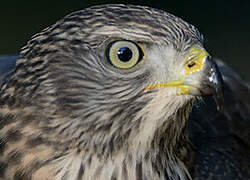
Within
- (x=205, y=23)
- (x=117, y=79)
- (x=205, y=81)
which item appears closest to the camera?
(x=205, y=81)

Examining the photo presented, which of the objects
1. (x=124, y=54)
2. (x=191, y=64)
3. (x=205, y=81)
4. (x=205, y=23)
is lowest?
(x=205, y=81)

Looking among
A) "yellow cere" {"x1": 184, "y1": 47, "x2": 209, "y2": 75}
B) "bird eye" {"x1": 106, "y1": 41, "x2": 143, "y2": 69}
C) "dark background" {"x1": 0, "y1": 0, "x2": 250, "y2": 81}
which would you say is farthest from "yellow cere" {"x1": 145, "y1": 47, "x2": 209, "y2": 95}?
"dark background" {"x1": 0, "y1": 0, "x2": 250, "y2": 81}

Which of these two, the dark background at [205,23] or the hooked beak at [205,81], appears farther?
the dark background at [205,23]

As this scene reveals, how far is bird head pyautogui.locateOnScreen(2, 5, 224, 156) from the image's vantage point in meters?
2.85

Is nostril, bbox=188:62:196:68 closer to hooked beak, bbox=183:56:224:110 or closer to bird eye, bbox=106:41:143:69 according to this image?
hooked beak, bbox=183:56:224:110

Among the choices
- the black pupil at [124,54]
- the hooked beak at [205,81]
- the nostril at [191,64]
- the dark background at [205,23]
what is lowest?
the hooked beak at [205,81]

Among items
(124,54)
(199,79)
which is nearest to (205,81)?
(199,79)

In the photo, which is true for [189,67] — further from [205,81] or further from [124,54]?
[124,54]

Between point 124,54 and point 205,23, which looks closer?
point 124,54

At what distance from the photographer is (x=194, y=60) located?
2.85 m

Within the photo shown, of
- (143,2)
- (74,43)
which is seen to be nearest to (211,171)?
(74,43)

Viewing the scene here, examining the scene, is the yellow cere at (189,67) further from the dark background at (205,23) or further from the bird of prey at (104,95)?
the dark background at (205,23)

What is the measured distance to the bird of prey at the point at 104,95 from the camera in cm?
287

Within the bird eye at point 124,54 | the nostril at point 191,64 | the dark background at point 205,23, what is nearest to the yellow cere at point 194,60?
the nostril at point 191,64
